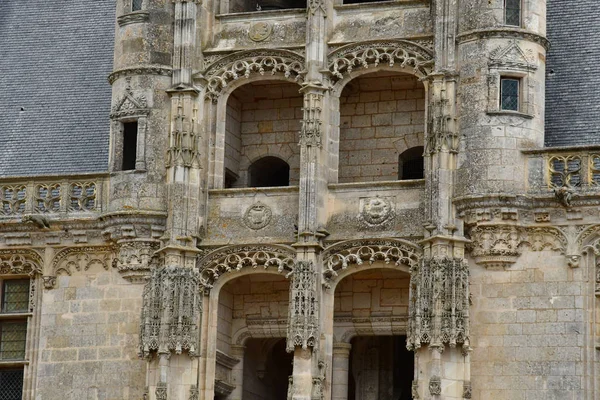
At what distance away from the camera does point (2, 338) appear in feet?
129

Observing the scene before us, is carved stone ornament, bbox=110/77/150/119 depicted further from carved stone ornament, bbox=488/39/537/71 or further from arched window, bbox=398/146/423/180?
carved stone ornament, bbox=488/39/537/71

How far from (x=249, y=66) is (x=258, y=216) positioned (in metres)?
2.96

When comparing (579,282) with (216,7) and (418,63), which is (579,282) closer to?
(418,63)

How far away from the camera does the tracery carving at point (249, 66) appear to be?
37906mm

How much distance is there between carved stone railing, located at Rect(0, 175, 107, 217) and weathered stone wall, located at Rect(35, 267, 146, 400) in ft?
4.21

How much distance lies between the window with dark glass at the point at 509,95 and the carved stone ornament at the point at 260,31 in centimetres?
477

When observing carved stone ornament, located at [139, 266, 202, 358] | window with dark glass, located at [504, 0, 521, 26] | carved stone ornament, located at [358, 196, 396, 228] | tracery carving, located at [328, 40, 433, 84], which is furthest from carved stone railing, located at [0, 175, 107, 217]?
window with dark glass, located at [504, 0, 521, 26]

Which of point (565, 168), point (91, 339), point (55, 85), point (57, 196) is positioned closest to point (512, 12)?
point (565, 168)

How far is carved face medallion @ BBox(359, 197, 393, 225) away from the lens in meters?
36.7

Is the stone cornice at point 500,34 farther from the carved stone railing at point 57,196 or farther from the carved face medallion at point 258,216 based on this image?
the carved stone railing at point 57,196

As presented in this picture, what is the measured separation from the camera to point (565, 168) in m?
35.9

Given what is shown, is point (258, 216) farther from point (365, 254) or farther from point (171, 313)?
point (171, 313)

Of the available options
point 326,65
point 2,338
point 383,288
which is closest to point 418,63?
point 326,65

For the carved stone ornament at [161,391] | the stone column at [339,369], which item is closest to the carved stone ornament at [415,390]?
the stone column at [339,369]
